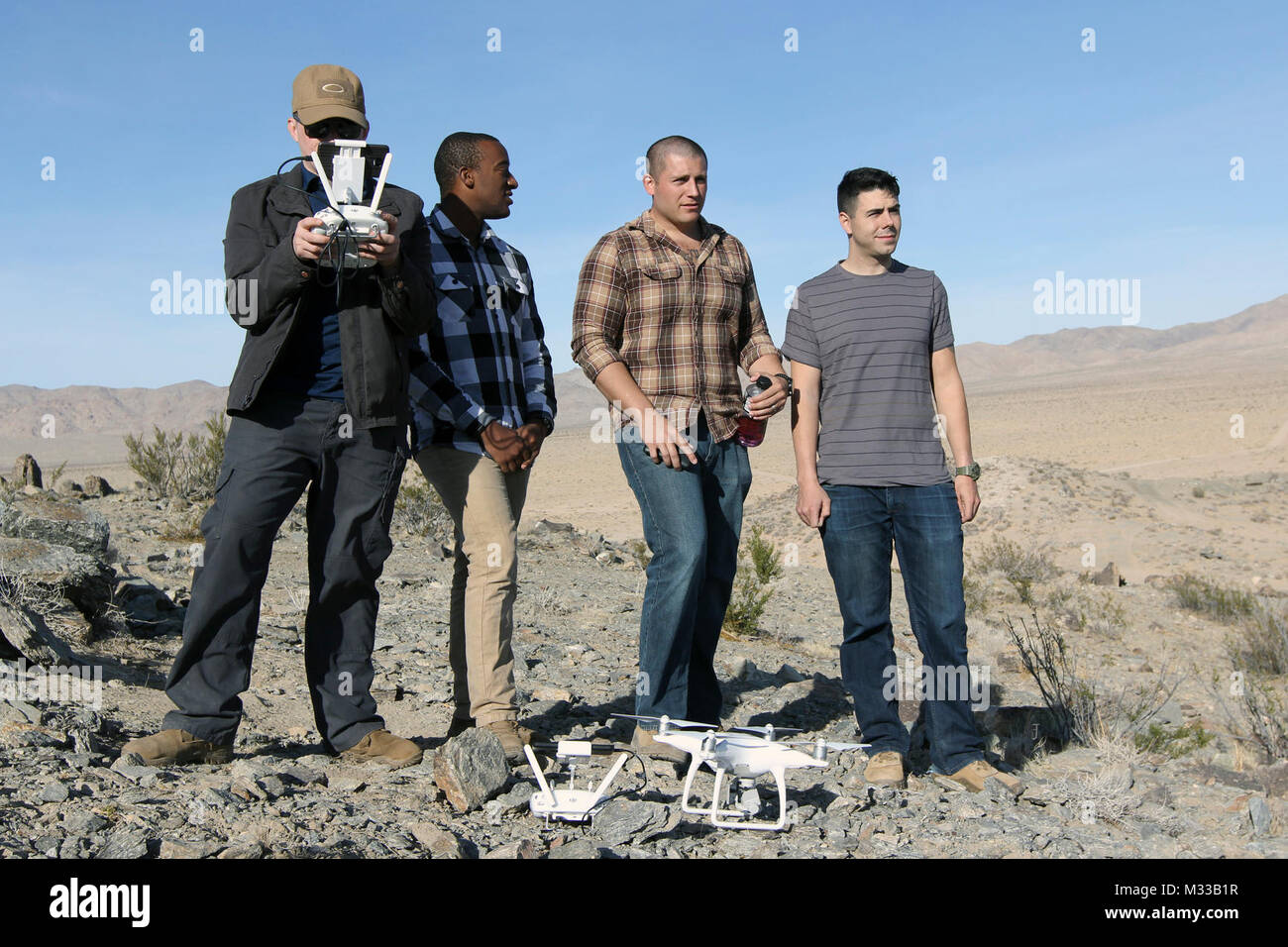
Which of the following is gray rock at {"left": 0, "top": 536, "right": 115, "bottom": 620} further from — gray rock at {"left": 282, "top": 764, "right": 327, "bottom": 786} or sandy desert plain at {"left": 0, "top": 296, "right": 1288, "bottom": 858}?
gray rock at {"left": 282, "top": 764, "right": 327, "bottom": 786}

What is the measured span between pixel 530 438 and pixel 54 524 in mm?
3658

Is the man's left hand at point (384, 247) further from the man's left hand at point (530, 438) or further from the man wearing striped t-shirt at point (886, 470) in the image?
the man wearing striped t-shirt at point (886, 470)

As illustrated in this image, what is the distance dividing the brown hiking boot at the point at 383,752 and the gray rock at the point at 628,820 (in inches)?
35.0

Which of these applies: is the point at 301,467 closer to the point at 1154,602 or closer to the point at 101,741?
the point at 101,741

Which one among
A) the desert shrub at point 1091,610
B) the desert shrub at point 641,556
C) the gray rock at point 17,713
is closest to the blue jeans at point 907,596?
the gray rock at point 17,713

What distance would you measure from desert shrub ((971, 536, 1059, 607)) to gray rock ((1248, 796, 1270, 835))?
7643mm

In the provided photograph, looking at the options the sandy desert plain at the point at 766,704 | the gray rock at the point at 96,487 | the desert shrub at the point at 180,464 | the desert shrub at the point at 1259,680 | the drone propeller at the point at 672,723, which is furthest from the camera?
the gray rock at the point at 96,487

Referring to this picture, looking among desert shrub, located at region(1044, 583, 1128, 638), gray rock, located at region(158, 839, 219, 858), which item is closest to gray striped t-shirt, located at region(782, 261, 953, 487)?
gray rock, located at region(158, 839, 219, 858)

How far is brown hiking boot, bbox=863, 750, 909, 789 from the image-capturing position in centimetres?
407

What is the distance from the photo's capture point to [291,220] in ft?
11.9

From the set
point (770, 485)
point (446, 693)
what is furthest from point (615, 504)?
point (446, 693)

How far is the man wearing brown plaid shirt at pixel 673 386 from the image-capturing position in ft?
13.0

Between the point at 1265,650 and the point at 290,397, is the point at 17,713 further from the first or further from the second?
the point at 1265,650

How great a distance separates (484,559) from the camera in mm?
3965
